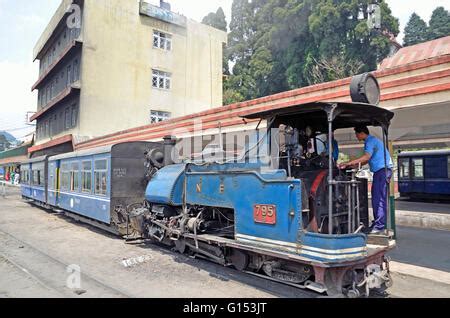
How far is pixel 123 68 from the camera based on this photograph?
26609 mm

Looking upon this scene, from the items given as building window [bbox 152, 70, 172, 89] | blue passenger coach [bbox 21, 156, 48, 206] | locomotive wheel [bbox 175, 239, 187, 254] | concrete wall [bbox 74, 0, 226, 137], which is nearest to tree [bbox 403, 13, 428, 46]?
concrete wall [bbox 74, 0, 226, 137]

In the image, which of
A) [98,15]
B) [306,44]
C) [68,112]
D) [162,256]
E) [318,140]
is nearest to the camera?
[318,140]

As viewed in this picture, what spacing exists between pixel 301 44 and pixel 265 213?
33.1 m

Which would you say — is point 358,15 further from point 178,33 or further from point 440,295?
point 440,295

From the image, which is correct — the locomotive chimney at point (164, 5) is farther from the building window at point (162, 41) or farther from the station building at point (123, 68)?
the building window at point (162, 41)

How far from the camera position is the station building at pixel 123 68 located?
2539 cm

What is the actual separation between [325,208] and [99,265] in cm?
454

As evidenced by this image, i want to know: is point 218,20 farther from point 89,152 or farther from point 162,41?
point 89,152

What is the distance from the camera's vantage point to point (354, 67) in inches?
1239

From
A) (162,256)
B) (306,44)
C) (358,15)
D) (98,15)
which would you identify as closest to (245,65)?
(306,44)

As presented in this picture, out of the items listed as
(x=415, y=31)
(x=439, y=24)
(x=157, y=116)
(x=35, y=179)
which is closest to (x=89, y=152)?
(x=35, y=179)

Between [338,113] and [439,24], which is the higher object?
[439,24]

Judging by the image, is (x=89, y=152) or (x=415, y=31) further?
(x=415, y=31)

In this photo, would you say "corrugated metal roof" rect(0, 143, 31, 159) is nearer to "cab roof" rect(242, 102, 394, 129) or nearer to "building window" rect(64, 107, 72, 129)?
"building window" rect(64, 107, 72, 129)
